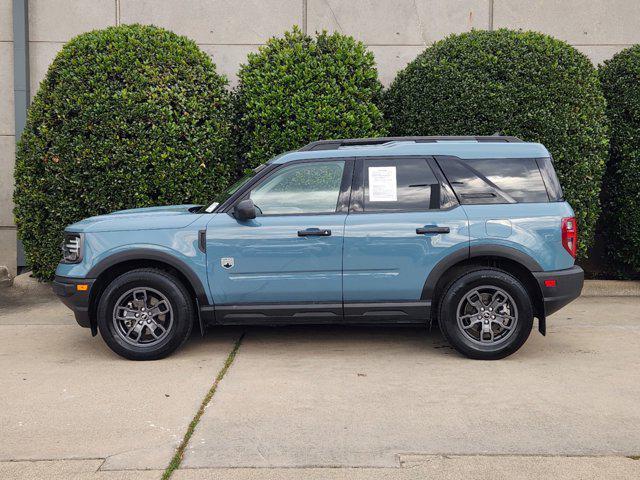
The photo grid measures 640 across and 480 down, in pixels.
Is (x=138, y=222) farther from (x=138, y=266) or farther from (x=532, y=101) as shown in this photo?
(x=532, y=101)

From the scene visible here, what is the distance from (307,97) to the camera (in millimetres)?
8430

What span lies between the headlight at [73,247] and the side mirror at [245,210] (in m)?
Result: 1.31

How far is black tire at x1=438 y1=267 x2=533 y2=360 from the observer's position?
5.89 metres

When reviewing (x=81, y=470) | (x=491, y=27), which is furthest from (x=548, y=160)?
(x=491, y=27)

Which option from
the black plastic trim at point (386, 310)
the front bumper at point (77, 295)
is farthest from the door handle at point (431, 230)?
the front bumper at point (77, 295)

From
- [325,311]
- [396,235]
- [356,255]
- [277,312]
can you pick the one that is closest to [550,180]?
[396,235]

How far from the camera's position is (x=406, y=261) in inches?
234

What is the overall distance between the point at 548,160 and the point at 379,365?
2207mm

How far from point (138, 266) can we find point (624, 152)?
595 centimetres

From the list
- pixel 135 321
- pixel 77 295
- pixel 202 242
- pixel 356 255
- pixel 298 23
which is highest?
pixel 298 23

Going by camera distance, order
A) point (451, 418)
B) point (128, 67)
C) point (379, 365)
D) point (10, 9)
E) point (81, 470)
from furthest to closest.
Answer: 1. point (10, 9)
2. point (128, 67)
3. point (379, 365)
4. point (451, 418)
5. point (81, 470)

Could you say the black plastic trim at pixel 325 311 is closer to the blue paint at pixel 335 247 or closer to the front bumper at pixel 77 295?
the blue paint at pixel 335 247

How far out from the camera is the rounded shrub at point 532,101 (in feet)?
27.3

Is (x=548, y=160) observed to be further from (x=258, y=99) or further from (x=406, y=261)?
(x=258, y=99)
